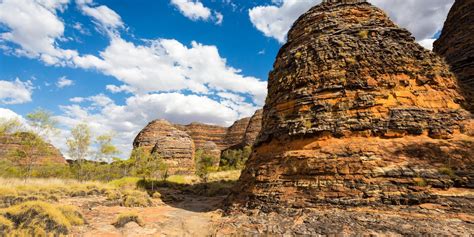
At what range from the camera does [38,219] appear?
9.26 metres

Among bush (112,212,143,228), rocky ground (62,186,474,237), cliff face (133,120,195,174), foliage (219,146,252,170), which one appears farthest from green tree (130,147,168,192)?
bush (112,212,143,228)

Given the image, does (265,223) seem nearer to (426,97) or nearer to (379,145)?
(379,145)

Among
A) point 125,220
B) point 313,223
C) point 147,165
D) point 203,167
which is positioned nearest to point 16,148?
point 147,165

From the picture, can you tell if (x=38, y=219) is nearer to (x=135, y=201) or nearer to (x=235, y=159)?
(x=135, y=201)

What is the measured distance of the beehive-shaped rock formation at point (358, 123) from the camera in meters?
9.82

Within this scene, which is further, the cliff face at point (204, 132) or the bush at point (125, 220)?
the cliff face at point (204, 132)

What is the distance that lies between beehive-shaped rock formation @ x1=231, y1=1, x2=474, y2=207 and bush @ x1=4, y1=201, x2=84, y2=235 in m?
7.89

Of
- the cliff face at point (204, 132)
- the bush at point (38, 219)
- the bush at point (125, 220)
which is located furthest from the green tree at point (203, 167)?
the cliff face at point (204, 132)

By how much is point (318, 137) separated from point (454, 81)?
24.2ft

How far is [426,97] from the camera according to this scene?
459 inches

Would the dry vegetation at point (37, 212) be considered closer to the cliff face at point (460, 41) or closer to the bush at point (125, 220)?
the bush at point (125, 220)

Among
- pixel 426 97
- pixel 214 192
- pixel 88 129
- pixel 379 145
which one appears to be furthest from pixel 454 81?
pixel 88 129

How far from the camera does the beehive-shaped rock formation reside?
32.2 feet

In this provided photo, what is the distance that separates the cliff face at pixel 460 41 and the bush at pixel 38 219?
76.1 ft
